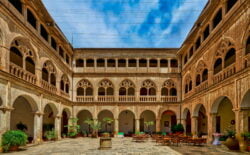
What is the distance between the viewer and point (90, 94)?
32.4 m

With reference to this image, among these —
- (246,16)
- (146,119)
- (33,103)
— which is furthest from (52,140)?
(246,16)

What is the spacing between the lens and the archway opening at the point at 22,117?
1994cm

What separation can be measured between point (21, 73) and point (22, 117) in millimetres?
7223

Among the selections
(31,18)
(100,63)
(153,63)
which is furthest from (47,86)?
(153,63)

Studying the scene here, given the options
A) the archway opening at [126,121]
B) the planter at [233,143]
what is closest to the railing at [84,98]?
the archway opening at [126,121]

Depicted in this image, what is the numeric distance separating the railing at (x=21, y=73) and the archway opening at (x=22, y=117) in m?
3.19

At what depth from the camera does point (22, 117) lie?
21328 mm

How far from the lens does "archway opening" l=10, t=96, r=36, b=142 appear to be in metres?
19.9

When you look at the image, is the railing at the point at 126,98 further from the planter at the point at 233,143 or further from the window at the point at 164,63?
the planter at the point at 233,143

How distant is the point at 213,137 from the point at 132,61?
55.3 feet

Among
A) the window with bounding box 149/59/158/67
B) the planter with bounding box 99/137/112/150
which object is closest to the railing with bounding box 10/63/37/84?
the planter with bounding box 99/137/112/150

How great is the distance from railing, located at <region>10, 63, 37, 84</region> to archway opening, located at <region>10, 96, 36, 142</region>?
319 cm

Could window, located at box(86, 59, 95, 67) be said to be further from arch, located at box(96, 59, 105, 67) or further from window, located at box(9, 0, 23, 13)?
window, located at box(9, 0, 23, 13)

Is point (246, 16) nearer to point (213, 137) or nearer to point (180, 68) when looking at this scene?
point (213, 137)
